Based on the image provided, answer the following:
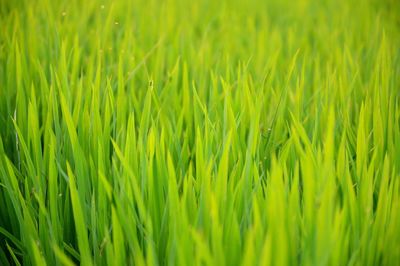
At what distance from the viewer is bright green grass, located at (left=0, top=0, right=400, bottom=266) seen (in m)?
0.64

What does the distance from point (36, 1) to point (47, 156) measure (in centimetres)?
128

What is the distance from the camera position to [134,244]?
66cm

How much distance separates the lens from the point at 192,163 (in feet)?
3.11

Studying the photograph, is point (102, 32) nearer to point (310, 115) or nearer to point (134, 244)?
point (310, 115)

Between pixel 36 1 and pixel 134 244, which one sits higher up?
pixel 36 1

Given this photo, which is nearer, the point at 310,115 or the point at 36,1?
the point at 310,115

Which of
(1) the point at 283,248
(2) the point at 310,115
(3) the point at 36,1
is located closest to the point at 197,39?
(3) the point at 36,1

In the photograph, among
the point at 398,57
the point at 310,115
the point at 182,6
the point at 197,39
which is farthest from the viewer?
the point at 182,6

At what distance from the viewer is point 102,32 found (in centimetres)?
165

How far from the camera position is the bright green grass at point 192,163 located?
637 mm

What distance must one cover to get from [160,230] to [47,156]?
297mm

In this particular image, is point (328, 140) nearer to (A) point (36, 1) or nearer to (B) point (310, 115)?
(B) point (310, 115)

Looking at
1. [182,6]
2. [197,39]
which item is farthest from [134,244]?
[182,6]

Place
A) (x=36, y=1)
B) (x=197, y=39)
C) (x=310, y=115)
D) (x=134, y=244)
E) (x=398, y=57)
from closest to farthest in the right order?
(x=134, y=244) → (x=310, y=115) → (x=398, y=57) → (x=197, y=39) → (x=36, y=1)
